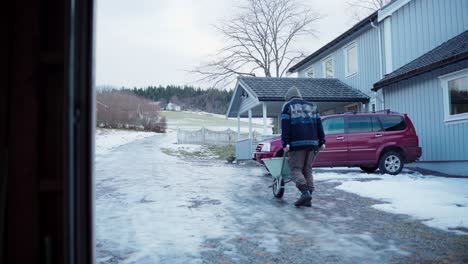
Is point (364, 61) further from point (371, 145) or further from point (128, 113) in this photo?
point (128, 113)

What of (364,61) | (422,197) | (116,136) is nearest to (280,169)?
(422,197)

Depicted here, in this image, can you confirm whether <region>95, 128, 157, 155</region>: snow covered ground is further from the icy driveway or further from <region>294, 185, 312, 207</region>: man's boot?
<region>294, 185, 312, 207</region>: man's boot

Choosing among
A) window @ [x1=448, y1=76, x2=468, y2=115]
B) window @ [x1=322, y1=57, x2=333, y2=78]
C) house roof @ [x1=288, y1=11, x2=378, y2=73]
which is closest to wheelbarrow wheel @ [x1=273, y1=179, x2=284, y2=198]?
window @ [x1=448, y1=76, x2=468, y2=115]

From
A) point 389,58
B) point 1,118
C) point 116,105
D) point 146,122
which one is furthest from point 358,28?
point 146,122

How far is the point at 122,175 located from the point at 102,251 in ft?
26.0

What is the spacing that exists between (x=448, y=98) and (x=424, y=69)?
1.05 metres

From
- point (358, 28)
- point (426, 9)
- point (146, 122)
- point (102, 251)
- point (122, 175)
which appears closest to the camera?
point (102, 251)

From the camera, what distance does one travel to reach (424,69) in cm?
1166

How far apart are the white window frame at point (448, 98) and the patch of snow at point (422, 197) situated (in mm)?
2350

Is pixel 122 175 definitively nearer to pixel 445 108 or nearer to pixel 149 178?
pixel 149 178

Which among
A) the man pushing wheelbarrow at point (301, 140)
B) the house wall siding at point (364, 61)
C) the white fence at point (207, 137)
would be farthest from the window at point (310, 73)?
the man pushing wheelbarrow at point (301, 140)

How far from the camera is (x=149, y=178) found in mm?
10938

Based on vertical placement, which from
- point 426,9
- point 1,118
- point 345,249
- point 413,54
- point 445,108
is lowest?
point 345,249

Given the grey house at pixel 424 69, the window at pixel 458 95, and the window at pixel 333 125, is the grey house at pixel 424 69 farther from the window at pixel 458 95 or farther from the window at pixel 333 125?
the window at pixel 333 125
